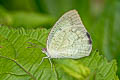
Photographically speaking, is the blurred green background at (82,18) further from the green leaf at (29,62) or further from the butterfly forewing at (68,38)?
the green leaf at (29,62)

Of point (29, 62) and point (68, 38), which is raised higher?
point (68, 38)

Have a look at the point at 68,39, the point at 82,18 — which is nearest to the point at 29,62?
the point at 68,39

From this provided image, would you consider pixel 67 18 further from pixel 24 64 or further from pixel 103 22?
pixel 103 22

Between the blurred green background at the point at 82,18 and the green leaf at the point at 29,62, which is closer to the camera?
the green leaf at the point at 29,62

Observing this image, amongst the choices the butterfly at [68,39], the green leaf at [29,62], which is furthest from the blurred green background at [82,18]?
the green leaf at [29,62]

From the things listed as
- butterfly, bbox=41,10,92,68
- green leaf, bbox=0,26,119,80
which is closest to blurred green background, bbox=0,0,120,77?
butterfly, bbox=41,10,92,68

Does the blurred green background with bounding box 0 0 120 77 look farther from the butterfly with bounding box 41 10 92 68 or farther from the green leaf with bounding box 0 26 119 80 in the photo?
the green leaf with bounding box 0 26 119 80

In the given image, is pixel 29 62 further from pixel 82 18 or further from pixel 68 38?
pixel 82 18
